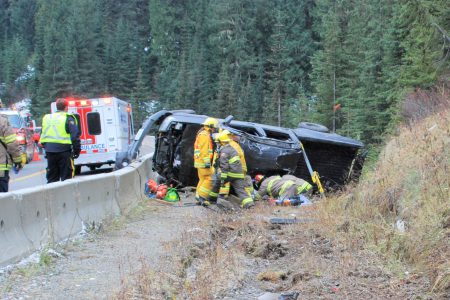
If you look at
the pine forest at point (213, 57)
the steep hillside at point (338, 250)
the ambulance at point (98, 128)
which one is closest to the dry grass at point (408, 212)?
the steep hillside at point (338, 250)

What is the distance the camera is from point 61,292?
4.38 m

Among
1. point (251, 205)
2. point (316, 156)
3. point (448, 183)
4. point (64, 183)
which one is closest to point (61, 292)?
point (64, 183)

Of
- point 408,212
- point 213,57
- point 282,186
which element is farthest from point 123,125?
point 213,57

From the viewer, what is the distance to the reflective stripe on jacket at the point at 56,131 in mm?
7895

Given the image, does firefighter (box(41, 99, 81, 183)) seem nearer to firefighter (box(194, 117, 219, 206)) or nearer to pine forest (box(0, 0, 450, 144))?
firefighter (box(194, 117, 219, 206))

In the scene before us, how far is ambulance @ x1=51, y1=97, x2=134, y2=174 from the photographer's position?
17.4 meters

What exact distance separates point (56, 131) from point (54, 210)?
227cm

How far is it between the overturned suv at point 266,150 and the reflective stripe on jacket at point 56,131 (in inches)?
141

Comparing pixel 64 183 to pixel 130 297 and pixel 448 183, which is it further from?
pixel 448 183

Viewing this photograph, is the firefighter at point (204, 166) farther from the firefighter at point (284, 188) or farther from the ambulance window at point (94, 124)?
the ambulance window at point (94, 124)

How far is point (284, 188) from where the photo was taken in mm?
10039

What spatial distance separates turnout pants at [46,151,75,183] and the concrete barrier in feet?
2.17

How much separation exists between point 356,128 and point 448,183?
31.6m

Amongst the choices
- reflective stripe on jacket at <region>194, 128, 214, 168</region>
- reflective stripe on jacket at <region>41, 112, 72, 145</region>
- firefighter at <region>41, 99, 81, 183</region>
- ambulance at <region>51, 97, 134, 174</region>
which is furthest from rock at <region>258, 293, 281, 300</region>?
ambulance at <region>51, 97, 134, 174</region>
